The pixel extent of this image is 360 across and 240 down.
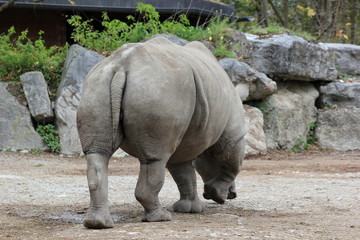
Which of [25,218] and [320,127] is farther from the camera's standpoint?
[320,127]

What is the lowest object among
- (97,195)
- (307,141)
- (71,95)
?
(307,141)

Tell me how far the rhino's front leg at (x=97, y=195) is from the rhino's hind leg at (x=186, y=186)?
5.21 feet

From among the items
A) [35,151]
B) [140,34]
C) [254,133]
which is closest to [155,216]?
[35,151]

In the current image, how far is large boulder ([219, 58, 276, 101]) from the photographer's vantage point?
1451 centimetres

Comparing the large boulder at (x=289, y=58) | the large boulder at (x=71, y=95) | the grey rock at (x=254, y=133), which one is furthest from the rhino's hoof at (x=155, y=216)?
the large boulder at (x=289, y=58)

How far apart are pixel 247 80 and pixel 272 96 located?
1.28 m

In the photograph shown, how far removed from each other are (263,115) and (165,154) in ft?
32.7

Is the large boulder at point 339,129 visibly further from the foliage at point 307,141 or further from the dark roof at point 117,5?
the dark roof at point 117,5

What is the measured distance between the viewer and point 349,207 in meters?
7.07

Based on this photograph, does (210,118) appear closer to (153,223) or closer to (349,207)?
(153,223)

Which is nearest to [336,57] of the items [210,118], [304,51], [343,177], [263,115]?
[304,51]

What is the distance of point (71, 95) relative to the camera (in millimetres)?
13562

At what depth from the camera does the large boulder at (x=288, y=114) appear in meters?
15.3

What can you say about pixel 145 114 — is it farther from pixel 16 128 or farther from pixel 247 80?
pixel 247 80
